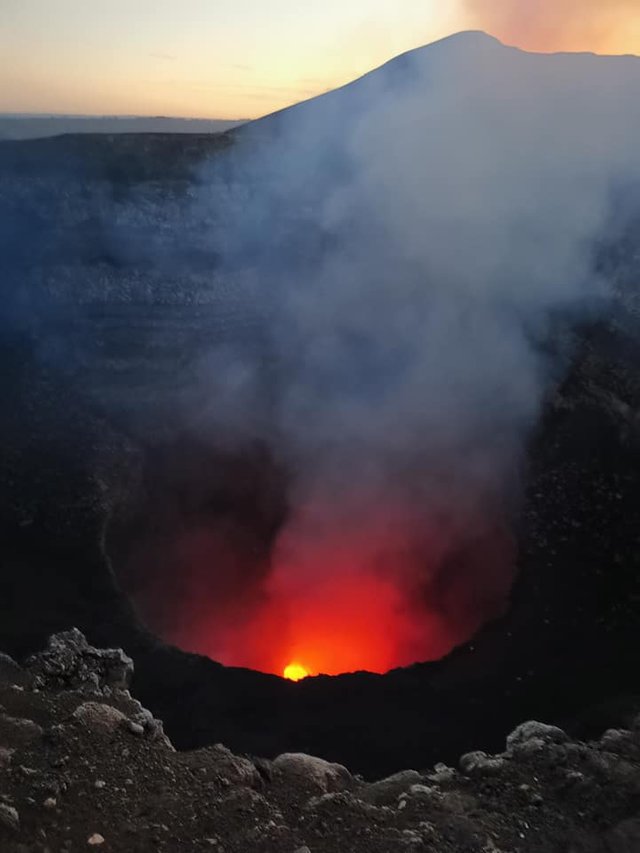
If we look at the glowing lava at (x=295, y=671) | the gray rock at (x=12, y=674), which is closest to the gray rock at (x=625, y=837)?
the gray rock at (x=12, y=674)

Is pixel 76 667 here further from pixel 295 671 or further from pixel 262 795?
pixel 295 671

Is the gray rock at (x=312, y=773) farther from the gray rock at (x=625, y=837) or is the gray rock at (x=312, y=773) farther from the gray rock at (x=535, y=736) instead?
the gray rock at (x=625, y=837)

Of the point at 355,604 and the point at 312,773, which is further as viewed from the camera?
the point at 355,604

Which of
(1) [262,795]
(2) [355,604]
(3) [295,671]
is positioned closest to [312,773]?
(1) [262,795]

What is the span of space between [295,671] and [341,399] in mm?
7699

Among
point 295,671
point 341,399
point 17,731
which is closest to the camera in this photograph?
point 17,731

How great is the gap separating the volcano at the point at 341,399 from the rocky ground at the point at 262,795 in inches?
139

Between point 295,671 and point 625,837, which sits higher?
point 625,837

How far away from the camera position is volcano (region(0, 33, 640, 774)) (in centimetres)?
1291

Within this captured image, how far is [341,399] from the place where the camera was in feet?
63.6

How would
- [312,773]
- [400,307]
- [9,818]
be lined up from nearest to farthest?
[9,818] < [312,773] < [400,307]

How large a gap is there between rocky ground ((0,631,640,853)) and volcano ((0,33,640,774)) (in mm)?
3530

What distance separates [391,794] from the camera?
726 centimetres

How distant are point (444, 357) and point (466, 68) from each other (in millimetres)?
11574
